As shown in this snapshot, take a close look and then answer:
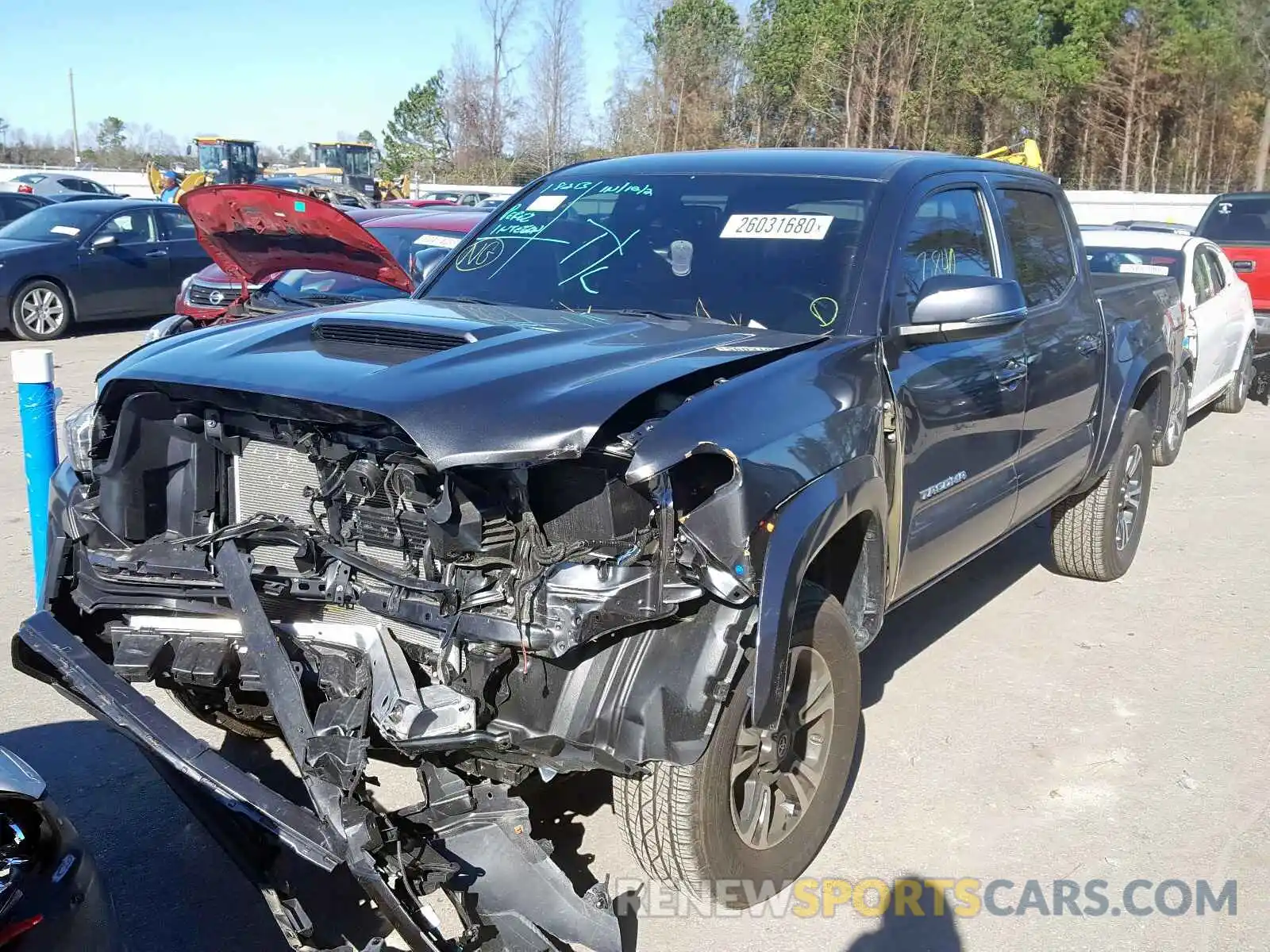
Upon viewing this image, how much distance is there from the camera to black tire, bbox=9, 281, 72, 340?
43.5ft

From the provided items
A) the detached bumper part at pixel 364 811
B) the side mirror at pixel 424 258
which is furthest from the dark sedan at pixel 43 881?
the side mirror at pixel 424 258

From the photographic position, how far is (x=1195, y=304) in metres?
9.12

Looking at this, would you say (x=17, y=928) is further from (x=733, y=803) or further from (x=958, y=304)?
(x=958, y=304)

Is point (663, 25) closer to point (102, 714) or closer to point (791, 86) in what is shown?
point (791, 86)

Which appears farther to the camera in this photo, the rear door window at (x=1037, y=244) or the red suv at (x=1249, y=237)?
the red suv at (x=1249, y=237)

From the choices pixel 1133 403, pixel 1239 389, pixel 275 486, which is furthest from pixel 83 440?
pixel 1239 389

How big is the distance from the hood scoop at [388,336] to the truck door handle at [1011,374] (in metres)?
2.04

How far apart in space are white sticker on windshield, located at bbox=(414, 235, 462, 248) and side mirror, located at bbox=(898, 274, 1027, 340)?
6.91 meters

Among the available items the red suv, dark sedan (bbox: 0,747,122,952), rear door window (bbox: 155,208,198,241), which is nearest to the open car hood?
dark sedan (bbox: 0,747,122,952)

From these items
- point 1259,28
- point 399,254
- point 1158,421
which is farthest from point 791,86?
point 1158,421

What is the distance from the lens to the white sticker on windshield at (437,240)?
32.7 ft

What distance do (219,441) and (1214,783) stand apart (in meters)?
3.42

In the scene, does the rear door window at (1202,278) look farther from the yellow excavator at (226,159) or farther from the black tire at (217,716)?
the yellow excavator at (226,159)

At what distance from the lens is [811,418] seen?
306 cm
